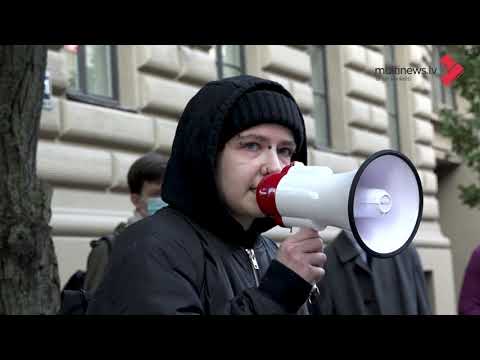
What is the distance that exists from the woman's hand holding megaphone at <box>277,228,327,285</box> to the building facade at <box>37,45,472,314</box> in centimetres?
512

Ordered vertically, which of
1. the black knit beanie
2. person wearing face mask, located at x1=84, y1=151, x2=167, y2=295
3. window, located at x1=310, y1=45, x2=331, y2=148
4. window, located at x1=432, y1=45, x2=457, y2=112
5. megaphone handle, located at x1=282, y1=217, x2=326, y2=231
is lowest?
megaphone handle, located at x1=282, y1=217, x2=326, y2=231

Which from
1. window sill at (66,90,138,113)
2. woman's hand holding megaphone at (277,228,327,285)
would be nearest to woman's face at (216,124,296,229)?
woman's hand holding megaphone at (277,228,327,285)

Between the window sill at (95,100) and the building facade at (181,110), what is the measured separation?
10mm

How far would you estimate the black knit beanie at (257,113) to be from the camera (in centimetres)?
221

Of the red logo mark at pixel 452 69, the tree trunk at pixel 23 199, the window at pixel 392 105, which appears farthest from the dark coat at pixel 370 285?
the window at pixel 392 105

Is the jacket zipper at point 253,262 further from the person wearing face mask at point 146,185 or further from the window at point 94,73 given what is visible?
the window at point 94,73

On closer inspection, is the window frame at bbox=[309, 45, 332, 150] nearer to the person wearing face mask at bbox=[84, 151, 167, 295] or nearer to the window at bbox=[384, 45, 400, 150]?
the window at bbox=[384, 45, 400, 150]

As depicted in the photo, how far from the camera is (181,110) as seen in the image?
28.3ft

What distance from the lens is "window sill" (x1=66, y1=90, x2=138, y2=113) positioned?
7.50 meters

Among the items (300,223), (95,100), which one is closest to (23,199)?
(300,223)
